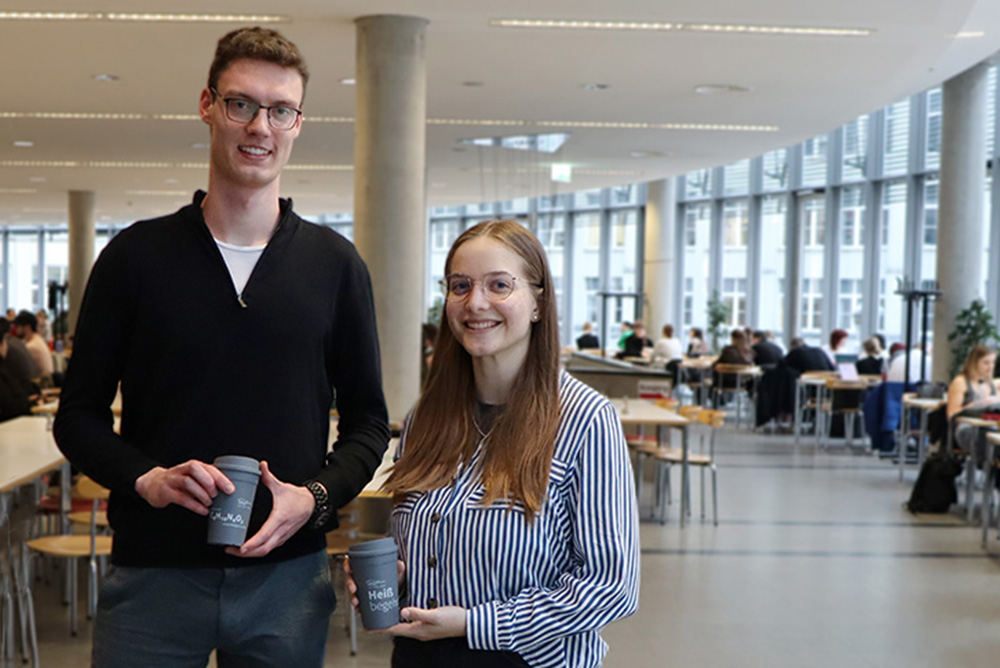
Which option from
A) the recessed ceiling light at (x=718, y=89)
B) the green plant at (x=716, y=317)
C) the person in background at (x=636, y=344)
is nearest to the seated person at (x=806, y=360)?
the person in background at (x=636, y=344)

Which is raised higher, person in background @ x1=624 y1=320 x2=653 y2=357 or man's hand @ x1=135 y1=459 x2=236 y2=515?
man's hand @ x1=135 y1=459 x2=236 y2=515

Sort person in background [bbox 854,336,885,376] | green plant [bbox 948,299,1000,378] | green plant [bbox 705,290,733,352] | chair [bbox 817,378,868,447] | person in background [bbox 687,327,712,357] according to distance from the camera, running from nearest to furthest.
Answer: green plant [bbox 948,299,1000,378], chair [bbox 817,378,868,447], person in background [bbox 854,336,885,376], person in background [bbox 687,327,712,357], green plant [bbox 705,290,733,352]

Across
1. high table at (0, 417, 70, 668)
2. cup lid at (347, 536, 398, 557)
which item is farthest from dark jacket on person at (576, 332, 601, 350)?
cup lid at (347, 536, 398, 557)

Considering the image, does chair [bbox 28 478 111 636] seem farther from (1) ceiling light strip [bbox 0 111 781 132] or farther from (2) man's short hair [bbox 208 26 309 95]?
(1) ceiling light strip [bbox 0 111 781 132]

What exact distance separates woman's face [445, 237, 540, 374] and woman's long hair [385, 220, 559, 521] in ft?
0.06

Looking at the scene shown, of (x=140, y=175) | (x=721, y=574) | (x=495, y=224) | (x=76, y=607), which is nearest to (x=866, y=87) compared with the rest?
(x=721, y=574)

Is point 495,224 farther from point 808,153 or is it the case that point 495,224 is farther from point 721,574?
point 808,153

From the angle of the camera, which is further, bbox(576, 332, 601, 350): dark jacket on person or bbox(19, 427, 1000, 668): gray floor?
bbox(576, 332, 601, 350): dark jacket on person

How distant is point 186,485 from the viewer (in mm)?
1609

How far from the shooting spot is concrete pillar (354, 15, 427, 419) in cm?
756

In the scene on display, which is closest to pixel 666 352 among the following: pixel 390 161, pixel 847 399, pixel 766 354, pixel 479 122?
pixel 766 354

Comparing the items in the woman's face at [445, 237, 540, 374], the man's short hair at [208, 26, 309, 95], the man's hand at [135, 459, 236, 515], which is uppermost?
the man's short hair at [208, 26, 309, 95]

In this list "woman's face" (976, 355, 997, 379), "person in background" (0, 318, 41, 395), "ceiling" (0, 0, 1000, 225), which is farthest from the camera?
"woman's face" (976, 355, 997, 379)

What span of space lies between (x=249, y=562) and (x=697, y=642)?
4074 millimetres
